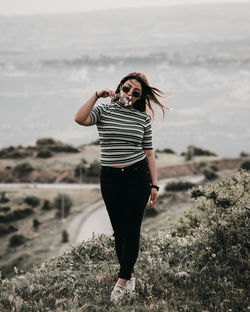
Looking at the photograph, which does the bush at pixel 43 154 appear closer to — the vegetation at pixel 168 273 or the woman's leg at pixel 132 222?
the vegetation at pixel 168 273

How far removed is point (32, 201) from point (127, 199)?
4686 cm

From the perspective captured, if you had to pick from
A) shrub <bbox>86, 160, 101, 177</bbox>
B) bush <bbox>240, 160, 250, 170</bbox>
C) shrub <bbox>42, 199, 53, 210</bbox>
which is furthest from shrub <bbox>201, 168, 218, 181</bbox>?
shrub <bbox>42, 199, 53, 210</bbox>

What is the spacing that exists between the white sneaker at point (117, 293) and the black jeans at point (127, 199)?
99mm

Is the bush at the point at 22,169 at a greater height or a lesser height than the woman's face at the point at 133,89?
lesser

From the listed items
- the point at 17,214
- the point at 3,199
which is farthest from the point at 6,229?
the point at 3,199

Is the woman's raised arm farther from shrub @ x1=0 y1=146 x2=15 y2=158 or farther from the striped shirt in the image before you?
shrub @ x1=0 y1=146 x2=15 y2=158

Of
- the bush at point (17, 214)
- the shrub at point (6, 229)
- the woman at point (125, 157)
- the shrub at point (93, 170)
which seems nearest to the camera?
the woman at point (125, 157)

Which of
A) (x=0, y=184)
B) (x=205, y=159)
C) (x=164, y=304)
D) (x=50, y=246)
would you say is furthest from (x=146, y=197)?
(x=205, y=159)

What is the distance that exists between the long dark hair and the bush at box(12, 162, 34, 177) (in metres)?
61.0

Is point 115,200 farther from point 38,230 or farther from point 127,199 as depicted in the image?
point 38,230

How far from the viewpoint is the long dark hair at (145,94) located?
12.7 ft

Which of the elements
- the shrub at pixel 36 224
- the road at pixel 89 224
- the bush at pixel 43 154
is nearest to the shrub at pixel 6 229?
the shrub at pixel 36 224

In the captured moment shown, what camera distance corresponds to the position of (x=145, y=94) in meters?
3.96

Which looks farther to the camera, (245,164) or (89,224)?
(245,164)
